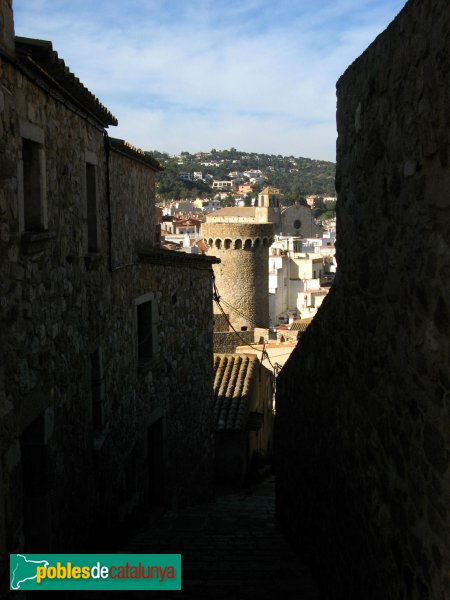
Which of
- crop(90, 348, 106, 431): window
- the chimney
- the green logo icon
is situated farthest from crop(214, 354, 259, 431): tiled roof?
the chimney

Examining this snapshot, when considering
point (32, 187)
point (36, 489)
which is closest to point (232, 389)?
point (36, 489)

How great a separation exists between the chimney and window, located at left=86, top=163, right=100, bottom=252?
3.06 metres

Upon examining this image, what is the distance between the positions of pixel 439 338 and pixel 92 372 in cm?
516

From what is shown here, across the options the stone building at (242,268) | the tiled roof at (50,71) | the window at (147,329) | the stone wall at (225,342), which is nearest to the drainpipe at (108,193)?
the tiled roof at (50,71)

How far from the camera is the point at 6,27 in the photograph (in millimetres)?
4434

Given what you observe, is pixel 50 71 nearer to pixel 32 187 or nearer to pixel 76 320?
pixel 32 187

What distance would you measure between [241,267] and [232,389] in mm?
28370

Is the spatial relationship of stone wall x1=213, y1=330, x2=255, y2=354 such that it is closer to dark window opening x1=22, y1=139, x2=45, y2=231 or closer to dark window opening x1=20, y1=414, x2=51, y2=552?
dark window opening x1=20, y1=414, x2=51, y2=552

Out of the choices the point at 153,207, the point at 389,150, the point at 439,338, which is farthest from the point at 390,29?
the point at 153,207

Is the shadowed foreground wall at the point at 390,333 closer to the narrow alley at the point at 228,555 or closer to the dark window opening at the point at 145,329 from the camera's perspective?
the narrow alley at the point at 228,555

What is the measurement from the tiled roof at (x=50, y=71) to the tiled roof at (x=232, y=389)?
10950mm

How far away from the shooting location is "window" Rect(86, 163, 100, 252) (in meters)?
7.66

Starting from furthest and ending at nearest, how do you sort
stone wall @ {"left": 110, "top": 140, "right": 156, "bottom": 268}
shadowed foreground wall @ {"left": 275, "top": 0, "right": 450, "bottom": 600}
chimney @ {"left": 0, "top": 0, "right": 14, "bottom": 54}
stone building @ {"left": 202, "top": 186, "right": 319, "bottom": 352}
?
stone building @ {"left": 202, "top": 186, "right": 319, "bottom": 352}, stone wall @ {"left": 110, "top": 140, "right": 156, "bottom": 268}, chimney @ {"left": 0, "top": 0, "right": 14, "bottom": 54}, shadowed foreground wall @ {"left": 275, "top": 0, "right": 450, "bottom": 600}

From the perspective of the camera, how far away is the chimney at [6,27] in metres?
4.33
